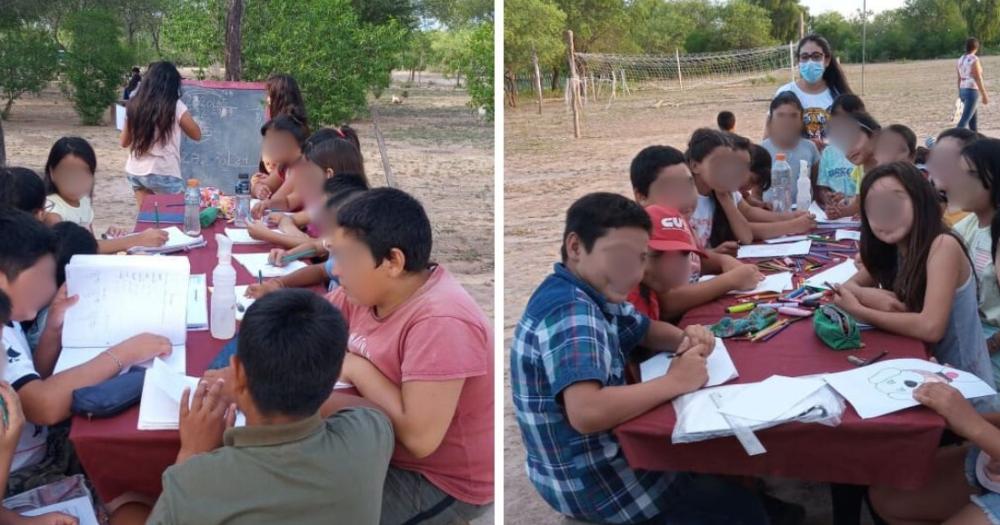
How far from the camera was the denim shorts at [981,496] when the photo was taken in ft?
6.77

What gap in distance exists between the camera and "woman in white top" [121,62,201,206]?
18.9 feet

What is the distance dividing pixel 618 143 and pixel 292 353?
1255 centimetres

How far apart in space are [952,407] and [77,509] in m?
1.92

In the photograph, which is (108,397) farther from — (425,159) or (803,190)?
(425,159)

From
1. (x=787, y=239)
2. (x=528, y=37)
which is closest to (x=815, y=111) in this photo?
(x=787, y=239)

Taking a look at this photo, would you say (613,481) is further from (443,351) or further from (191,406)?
(191,406)

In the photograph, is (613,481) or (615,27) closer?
(613,481)

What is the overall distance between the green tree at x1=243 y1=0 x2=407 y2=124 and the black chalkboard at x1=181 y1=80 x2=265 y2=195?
432 centimetres

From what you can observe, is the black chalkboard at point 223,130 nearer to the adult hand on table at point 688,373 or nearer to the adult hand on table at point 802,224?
the adult hand on table at point 802,224

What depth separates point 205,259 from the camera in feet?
11.9

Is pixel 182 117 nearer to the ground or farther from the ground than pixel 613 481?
farther from the ground

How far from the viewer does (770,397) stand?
2.01 m

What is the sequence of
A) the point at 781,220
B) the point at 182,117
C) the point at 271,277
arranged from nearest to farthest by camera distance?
the point at 271,277 → the point at 781,220 → the point at 182,117

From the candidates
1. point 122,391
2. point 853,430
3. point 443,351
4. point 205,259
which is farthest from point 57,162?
point 853,430
